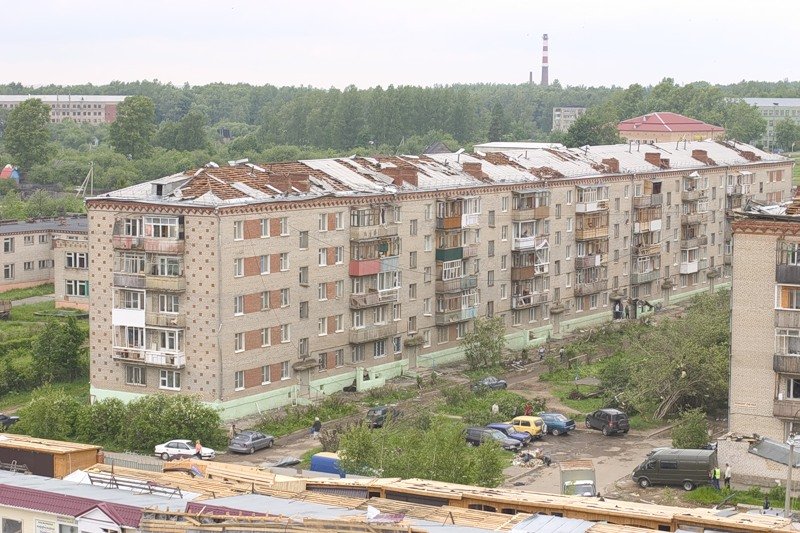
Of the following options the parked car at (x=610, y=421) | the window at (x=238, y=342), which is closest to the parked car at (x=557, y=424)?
the parked car at (x=610, y=421)

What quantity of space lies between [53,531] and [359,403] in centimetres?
3399

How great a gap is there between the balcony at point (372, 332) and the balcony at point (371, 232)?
4.08 m

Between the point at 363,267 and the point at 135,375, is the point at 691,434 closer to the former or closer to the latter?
the point at 363,267

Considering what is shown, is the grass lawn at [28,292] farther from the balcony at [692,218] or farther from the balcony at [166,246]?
the balcony at [692,218]

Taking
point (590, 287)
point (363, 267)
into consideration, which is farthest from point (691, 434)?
point (590, 287)

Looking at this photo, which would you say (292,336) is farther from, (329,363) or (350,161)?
(350,161)

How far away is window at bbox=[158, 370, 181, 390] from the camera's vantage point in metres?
59.7

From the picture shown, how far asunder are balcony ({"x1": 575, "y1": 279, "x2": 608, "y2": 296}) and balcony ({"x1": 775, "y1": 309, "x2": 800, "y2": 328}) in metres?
34.5

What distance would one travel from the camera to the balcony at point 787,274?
47906mm

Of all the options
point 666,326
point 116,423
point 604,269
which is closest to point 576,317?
point 604,269

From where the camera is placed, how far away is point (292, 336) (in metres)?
62.6

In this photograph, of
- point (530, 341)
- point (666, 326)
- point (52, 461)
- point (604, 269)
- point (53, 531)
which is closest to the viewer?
point (53, 531)

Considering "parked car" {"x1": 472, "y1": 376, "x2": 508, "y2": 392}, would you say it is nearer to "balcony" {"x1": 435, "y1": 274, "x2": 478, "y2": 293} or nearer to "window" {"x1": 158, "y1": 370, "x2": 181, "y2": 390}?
"balcony" {"x1": 435, "y1": 274, "x2": 478, "y2": 293}

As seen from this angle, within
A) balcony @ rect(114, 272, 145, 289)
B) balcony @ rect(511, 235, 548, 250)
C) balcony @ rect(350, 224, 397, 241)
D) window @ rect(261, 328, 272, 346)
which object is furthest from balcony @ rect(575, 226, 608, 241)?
balcony @ rect(114, 272, 145, 289)
